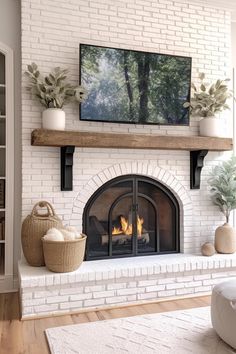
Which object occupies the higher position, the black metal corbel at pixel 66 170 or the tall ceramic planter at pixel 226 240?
the black metal corbel at pixel 66 170

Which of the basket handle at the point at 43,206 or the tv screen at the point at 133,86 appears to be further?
the tv screen at the point at 133,86

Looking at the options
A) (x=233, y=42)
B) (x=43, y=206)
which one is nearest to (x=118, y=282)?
(x=43, y=206)

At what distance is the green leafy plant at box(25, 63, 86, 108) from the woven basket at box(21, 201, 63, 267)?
1016 millimetres

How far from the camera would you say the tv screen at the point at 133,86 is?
2963mm

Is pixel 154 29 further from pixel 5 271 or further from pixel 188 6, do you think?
pixel 5 271

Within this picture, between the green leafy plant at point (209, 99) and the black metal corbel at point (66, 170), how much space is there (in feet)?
4.15

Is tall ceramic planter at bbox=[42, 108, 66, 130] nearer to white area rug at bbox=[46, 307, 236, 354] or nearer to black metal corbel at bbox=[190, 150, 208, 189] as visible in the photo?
black metal corbel at bbox=[190, 150, 208, 189]

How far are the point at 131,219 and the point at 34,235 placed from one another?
1.02m

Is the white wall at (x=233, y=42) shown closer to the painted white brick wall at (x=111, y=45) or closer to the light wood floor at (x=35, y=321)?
the painted white brick wall at (x=111, y=45)

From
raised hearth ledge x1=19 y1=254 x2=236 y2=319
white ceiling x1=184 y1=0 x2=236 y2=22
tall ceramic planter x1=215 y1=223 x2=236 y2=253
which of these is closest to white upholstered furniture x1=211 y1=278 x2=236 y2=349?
raised hearth ledge x1=19 y1=254 x2=236 y2=319

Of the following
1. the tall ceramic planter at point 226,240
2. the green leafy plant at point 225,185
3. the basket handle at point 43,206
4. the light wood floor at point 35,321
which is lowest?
the light wood floor at point 35,321

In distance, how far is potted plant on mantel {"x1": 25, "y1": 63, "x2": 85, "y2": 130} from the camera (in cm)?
279

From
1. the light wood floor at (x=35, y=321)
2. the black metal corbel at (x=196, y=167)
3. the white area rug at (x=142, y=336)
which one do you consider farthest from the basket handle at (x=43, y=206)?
the black metal corbel at (x=196, y=167)

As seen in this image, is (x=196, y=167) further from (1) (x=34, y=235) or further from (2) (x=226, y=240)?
(1) (x=34, y=235)
